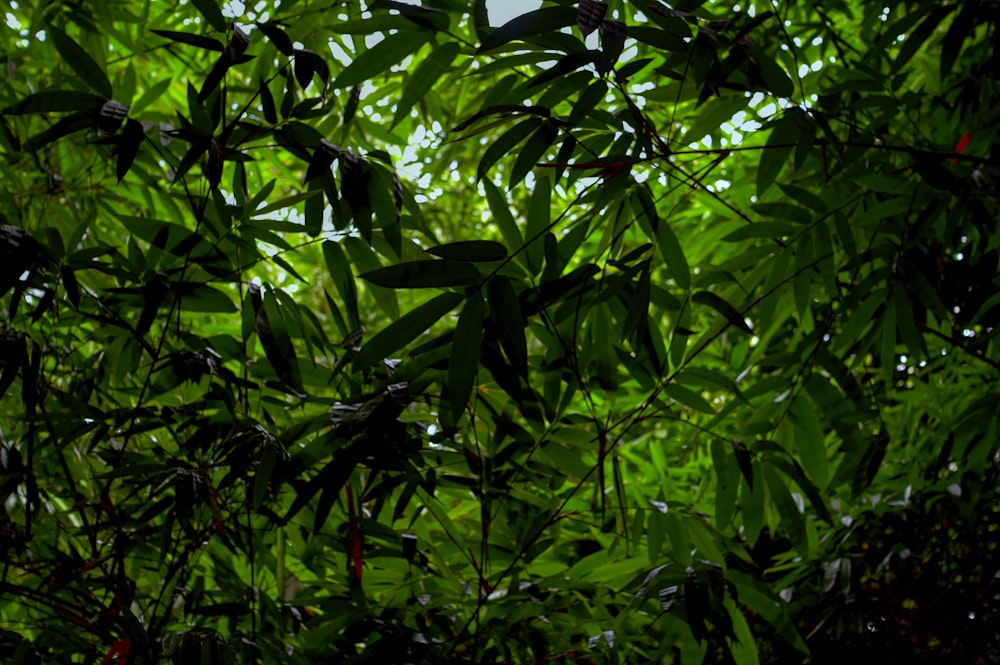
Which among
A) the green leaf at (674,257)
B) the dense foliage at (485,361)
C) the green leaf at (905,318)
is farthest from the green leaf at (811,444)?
the green leaf at (674,257)

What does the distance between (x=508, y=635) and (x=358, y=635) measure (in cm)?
20

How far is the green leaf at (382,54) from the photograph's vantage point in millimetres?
1024

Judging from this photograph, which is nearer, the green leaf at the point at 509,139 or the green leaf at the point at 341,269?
the green leaf at the point at 509,139

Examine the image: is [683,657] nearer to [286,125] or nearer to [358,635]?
[358,635]

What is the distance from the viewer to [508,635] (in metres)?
1.14

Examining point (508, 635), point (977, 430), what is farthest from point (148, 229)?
point (977, 430)

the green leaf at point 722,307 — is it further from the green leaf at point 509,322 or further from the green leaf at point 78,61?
the green leaf at point 78,61

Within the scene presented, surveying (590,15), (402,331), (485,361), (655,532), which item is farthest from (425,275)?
(655,532)

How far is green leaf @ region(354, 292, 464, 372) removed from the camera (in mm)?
791

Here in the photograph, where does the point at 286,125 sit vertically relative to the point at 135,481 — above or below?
above

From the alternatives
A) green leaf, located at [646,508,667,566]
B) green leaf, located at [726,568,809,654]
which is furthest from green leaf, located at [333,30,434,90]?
green leaf, located at [726,568,809,654]

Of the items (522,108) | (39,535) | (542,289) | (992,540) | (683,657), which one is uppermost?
(522,108)

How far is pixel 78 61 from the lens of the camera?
0.90 m

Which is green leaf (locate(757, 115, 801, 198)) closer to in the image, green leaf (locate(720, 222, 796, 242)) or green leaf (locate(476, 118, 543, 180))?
green leaf (locate(720, 222, 796, 242))
